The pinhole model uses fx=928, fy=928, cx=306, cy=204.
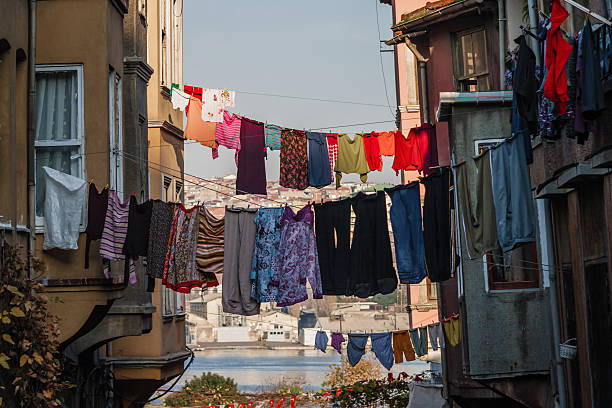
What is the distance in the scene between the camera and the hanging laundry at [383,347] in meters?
29.5

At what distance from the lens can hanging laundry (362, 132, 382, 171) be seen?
18906 mm

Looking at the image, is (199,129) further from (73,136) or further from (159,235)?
(73,136)

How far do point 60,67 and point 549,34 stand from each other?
23.3 feet

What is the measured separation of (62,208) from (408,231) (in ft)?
17.3

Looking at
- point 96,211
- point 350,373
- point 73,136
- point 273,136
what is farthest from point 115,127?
point 350,373

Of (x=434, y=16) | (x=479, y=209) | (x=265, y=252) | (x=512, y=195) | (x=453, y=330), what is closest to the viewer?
(x=512, y=195)

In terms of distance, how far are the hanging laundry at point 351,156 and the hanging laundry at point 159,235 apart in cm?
452

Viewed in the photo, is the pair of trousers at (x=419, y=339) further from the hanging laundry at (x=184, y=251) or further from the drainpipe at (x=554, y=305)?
the drainpipe at (x=554, y=305)

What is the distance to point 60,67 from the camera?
13.5 metres

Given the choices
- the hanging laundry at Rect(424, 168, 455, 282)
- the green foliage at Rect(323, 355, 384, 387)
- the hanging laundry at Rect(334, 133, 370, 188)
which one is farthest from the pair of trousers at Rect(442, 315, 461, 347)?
the green foliage at Rect(323, 355, 384, 387)

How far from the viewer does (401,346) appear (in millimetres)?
29109

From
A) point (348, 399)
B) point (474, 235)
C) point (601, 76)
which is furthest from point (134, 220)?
point (348, 399)

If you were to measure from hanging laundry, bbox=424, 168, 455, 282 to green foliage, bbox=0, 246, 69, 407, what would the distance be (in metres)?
5.94

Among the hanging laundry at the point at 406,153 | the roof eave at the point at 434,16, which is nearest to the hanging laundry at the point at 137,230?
the hanging laundry at the point at 406,153
